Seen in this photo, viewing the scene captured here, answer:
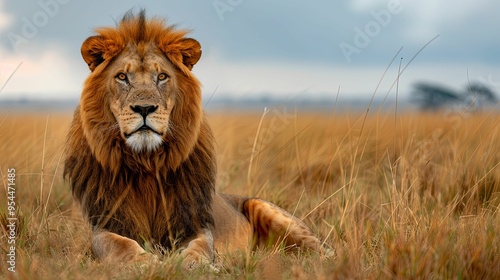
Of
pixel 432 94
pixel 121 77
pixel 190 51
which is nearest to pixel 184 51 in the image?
pixel 190 51

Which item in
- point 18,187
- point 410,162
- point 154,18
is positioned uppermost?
point 154,18

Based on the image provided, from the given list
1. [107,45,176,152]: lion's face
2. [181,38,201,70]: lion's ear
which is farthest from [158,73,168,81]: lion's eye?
[181,38,201,70]: lion's ear

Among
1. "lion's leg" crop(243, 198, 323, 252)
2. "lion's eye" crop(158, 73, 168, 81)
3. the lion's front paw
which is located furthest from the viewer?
"lion's leg" crop(243, 198, 323, 252)

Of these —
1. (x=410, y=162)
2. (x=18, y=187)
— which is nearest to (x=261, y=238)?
(x=410, y=162)

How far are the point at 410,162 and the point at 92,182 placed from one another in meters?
3.51

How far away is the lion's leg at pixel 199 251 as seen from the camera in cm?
452

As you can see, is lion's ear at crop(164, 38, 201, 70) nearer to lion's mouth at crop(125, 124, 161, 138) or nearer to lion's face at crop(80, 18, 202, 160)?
lion's face at crop(80, 18, 202, 160)

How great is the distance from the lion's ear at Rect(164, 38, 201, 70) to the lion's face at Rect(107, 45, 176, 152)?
0.22ft

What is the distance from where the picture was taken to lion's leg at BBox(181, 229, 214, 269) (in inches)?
178

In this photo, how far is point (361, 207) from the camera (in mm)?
7020

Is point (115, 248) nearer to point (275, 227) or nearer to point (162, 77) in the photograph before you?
point (162, 77)

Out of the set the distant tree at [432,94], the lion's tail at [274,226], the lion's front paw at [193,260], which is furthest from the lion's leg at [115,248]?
the distant tree at [432,94]

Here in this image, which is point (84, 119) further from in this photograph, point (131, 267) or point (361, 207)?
point (361, 207)

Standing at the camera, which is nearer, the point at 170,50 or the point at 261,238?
the point at 170,50
